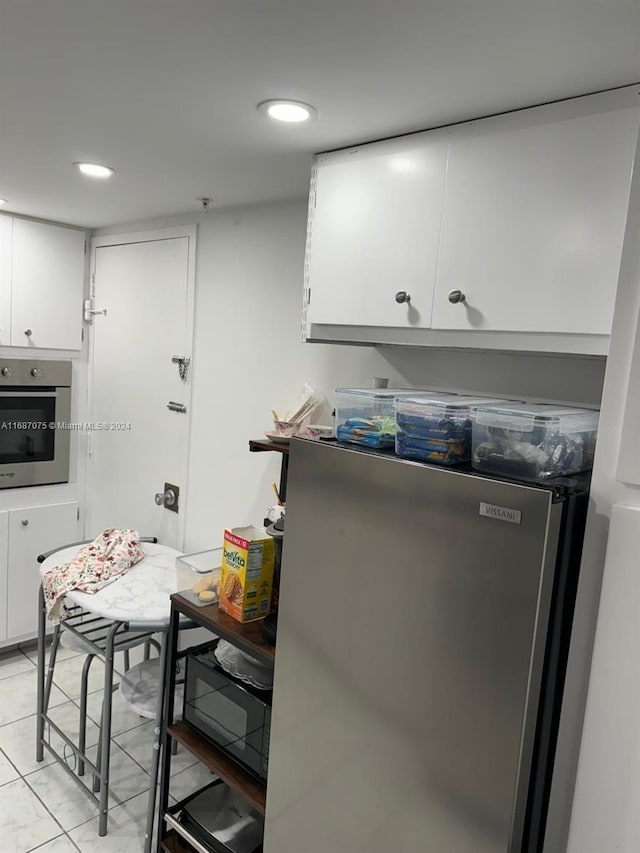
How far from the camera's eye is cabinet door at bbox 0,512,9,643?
2984mm

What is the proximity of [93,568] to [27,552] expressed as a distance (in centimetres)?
104

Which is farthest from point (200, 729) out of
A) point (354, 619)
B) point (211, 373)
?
point (211, 373)

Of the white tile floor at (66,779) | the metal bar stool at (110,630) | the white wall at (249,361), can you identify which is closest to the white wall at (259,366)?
the white wall at (249,361)

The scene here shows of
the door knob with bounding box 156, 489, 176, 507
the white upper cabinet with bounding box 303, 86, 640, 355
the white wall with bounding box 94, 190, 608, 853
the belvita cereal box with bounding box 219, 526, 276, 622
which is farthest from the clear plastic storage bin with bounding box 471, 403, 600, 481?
the door knob with bounding box 156, 489, 176, 507

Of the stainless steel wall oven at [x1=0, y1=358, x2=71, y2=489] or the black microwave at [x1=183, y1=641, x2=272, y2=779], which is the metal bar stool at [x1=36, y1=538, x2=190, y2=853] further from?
the stainless steel wall oven at [x1=0, y1=358, x2=71, y2=489]

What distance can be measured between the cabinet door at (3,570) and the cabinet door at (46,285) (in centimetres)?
91

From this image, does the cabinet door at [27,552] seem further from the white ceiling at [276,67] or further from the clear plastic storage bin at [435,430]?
the clear plastic storage bin at [435,430]

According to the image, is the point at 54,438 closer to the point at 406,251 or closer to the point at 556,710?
the point at 406,251

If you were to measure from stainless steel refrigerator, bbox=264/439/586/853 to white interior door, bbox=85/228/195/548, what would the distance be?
1527 millimetres

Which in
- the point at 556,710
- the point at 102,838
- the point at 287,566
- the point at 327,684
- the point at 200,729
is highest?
the point at 287,566

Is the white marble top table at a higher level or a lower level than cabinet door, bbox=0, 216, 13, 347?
lower

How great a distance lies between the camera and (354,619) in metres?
1.24

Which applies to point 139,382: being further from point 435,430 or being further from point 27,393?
point 435,430

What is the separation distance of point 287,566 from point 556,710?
0.62m
